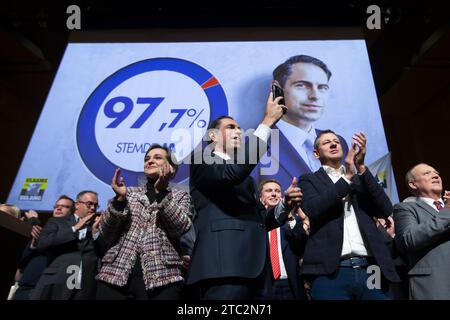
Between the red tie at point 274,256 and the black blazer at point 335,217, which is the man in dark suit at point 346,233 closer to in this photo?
the black blazer at point 335,217

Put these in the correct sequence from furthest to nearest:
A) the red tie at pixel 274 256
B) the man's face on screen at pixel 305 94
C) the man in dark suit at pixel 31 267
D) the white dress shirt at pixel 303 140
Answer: the man's face on screen at pixel 305 94 → the white dress shirt at pixel 303 140 → the man in dark suit at pixel 31 267 → the red tie at pixel 274 256

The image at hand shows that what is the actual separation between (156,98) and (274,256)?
228 centimetres

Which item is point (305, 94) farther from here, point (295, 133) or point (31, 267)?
point (31, 267)

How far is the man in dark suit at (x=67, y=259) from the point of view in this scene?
97.1 inches

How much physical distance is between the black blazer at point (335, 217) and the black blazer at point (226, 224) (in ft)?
0.88

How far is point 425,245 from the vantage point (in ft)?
6.39

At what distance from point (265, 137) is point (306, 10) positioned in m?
3.68

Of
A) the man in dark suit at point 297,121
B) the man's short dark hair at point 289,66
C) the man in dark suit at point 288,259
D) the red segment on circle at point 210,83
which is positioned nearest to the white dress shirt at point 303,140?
the man in dark suit at point 297,121

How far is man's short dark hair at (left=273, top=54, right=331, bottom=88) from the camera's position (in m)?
4.20

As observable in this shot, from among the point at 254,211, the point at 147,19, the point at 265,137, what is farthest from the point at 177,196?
the point at 147,19

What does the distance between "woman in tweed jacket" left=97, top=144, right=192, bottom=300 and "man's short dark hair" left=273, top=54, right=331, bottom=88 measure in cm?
252

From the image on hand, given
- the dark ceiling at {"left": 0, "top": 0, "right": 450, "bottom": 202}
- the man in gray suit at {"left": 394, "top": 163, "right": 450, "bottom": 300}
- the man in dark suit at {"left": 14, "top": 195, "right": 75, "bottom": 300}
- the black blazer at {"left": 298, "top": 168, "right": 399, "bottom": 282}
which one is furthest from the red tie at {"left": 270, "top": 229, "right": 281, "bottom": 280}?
the dark ceiling at {"left": 0, "top": 0, "right": 450, "bottom": 202}
